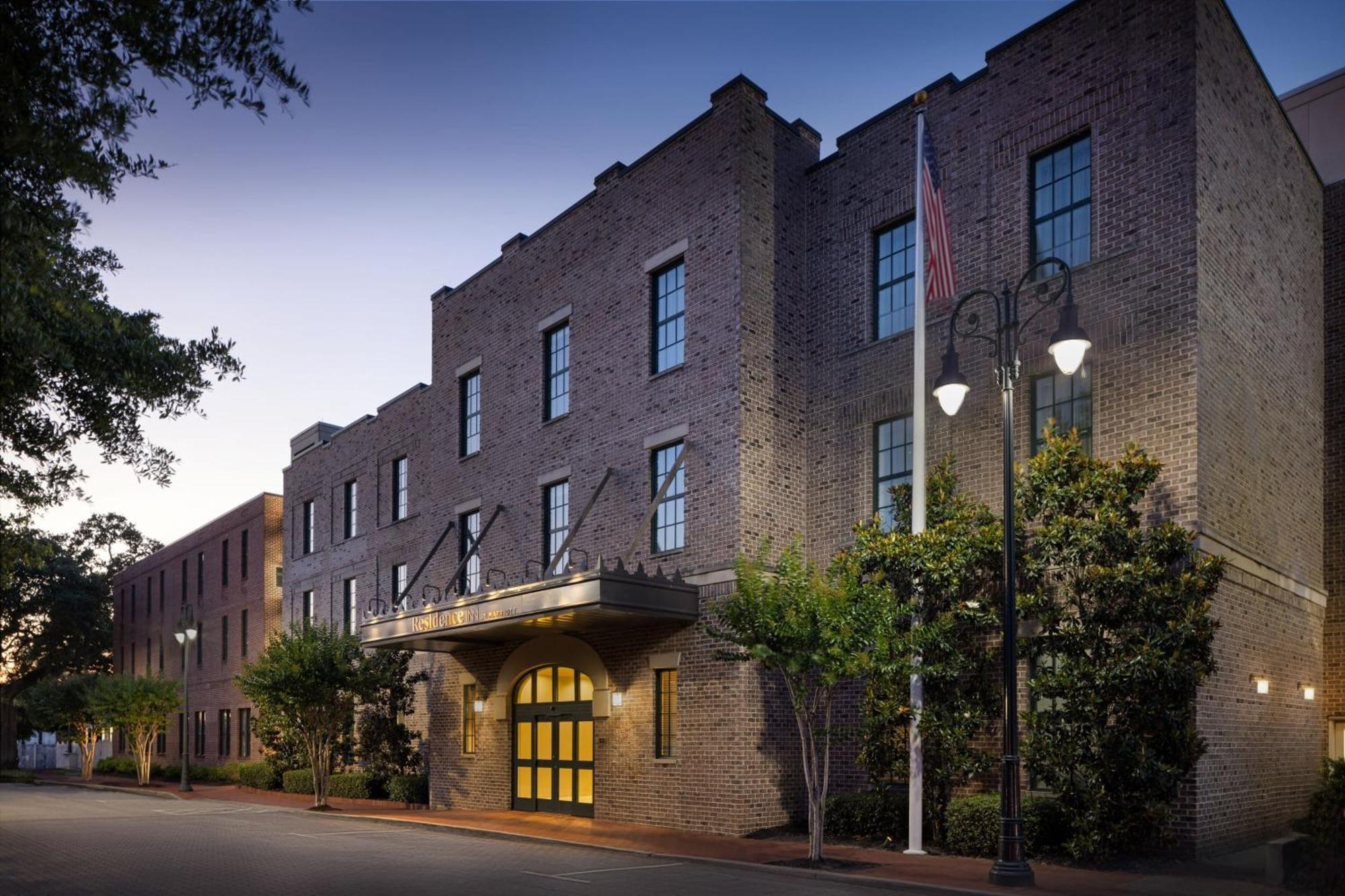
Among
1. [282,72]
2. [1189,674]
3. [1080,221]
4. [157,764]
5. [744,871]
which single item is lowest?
[157,764]

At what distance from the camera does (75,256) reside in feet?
42.0

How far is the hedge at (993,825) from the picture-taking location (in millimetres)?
15336

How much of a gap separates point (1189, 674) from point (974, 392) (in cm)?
591

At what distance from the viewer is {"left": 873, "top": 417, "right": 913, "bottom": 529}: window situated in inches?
776

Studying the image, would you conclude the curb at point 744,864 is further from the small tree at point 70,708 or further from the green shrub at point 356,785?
the small tree at point 70,708

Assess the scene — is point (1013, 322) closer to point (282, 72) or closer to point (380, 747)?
point (282, 72)

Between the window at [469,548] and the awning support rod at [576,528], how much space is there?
447cm

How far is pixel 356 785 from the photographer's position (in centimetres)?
3022

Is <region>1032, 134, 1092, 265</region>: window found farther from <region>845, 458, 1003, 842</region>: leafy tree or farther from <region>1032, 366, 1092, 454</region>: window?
<region>845, 458, 1003, 842</region>: leafy tree

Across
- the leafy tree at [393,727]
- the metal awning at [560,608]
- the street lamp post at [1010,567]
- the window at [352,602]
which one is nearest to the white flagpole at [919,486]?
the street lamp post at [1010,567]

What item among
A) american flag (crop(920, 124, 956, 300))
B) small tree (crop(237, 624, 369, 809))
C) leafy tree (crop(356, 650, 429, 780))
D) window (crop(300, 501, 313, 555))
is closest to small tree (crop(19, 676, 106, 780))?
window (crop(300, 501, 313, 555))

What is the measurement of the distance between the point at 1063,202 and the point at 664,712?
11137mm

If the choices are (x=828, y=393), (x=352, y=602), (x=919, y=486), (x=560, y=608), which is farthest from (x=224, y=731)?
Answer: (x=919, y=486)

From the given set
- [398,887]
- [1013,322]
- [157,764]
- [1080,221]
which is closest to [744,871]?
[398,887]
